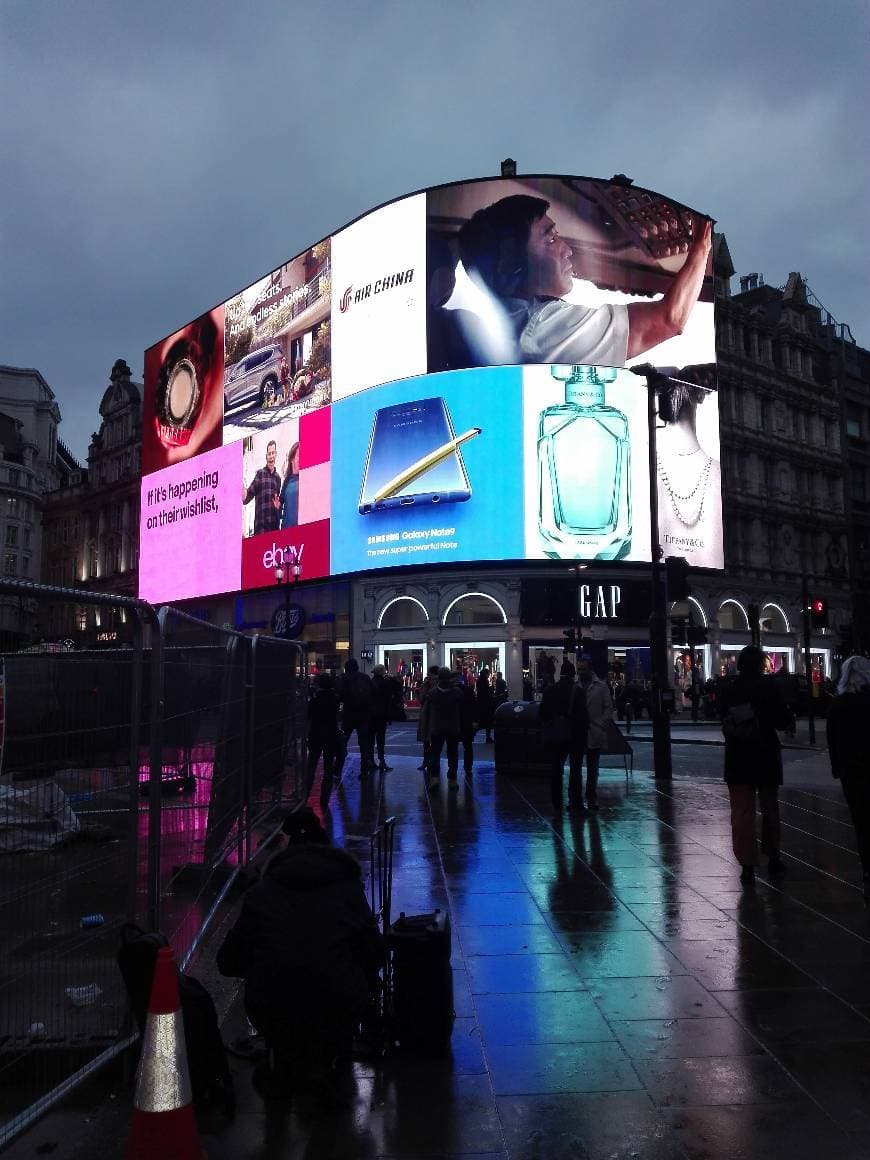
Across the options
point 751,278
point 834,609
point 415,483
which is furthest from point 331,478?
point 751,278

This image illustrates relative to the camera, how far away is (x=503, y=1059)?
14.7 feet

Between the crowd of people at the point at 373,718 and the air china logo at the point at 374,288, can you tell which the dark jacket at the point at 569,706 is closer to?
the crowd of people at the point at 373,718

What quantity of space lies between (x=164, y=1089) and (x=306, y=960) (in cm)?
92

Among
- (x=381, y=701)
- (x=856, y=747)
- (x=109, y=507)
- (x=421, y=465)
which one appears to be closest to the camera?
(x=856, y=747)

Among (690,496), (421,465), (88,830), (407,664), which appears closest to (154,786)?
(88,830)

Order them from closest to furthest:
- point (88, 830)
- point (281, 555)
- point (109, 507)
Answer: point (88, 830), point (281, 555), point (109, 507)

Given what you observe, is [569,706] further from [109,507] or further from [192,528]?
[109,507]

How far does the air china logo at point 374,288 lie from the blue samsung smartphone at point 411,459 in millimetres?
5797

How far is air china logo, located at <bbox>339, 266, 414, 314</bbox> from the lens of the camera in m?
45.2

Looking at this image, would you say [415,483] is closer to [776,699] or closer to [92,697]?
[776,699]

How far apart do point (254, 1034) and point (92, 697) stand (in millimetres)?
1929

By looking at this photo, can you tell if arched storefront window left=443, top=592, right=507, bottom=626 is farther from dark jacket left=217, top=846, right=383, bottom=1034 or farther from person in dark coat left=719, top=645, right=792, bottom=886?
dark jacket left=217, top=846, right=383, bottom=1034

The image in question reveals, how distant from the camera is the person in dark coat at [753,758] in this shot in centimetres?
806

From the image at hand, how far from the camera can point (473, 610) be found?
4469 centimetres
